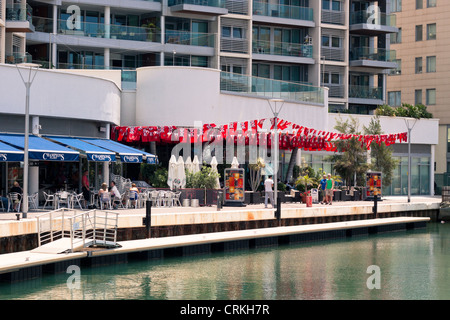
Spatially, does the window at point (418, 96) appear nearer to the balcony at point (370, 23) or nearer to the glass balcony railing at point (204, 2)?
the balcony at point (370, 23)

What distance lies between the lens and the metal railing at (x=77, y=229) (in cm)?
2584

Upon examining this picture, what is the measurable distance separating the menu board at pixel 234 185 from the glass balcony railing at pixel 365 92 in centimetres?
3257

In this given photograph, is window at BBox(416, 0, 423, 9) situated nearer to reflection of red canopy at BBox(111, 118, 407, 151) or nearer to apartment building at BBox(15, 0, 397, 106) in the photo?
apartment building at BBox(15, 0, 397, 106)

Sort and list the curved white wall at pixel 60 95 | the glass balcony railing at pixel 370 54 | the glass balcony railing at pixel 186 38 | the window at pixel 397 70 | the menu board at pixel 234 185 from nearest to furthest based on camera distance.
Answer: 1. the curved white wall at pixel 60 95
2. the menu board at pixel 234 185
3. the glass balcony railing at pixel 186 38
4. the glass balcony railing at pixel 370 54
5. the window at pixel 397 70

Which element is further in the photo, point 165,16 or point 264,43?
point 264,43

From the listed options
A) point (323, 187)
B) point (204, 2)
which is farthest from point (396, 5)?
point (323, 187)

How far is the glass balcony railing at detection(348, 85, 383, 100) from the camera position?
7069cm

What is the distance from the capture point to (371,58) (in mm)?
71688

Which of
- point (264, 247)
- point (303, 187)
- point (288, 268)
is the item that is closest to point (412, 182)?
point (303, 187)

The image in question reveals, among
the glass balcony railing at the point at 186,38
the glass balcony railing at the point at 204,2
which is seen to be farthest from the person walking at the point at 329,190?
the glass balcony railing at the point at 204,2

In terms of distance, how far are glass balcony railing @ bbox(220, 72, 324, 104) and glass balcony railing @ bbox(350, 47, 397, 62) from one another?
62.9ft
